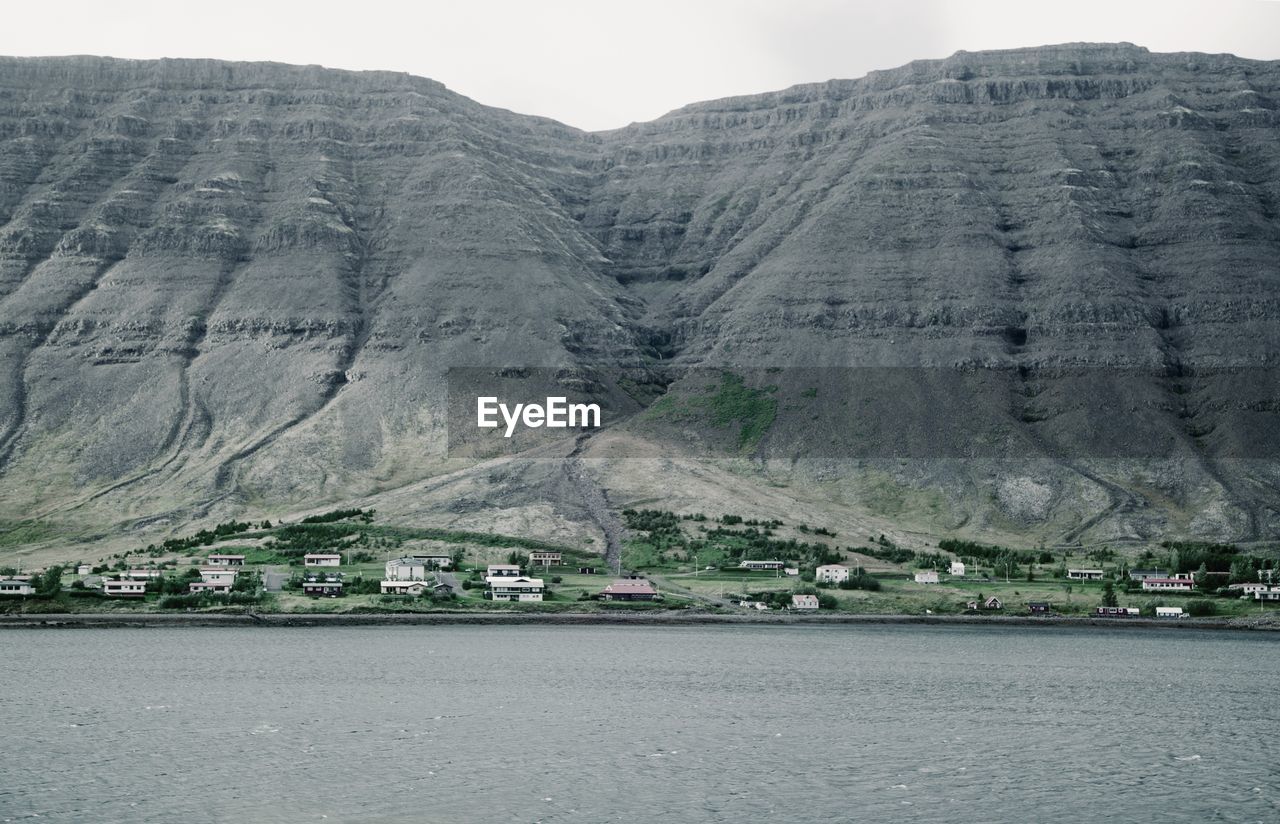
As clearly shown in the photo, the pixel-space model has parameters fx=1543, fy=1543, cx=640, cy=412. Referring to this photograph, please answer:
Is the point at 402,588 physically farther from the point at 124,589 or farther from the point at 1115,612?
the point at 1115,612

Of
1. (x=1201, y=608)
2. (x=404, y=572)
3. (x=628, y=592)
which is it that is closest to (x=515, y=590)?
(x=628, y=592)

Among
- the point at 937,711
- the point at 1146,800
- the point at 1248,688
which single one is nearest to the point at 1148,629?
the point at 1248,688

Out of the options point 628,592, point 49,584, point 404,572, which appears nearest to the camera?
point 628,592

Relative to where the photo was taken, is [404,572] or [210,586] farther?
[404,572]

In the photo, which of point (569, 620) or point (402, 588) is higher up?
point (402, 588)

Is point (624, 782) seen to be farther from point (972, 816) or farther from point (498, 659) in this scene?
point (498, 659)

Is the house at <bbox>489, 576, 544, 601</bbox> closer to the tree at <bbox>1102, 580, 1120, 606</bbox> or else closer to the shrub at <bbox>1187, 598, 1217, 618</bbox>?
the tree at <bbox>1102, 580, 1120, 606</bbox>
